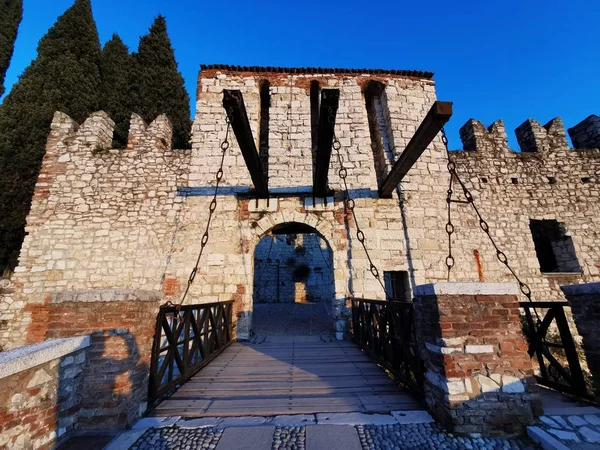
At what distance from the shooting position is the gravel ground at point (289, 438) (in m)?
2.07

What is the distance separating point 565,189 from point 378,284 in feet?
22.2

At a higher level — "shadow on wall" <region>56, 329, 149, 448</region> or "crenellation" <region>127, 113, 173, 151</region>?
"crenellation" <region>127, 113, 173, 151</region>

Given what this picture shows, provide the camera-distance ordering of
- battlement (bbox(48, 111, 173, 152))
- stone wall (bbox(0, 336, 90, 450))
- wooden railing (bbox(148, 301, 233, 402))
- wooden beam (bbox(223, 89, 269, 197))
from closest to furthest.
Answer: stone wall (bbox(0, 336, 90, 450)) < wooden railing (bbox(148, 301, 233, 402)) < wooden beam (bbox(223, 89, 269, 197)) < battlement (bbox(48, 111, 173, 152))

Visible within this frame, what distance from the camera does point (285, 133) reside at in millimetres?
7574

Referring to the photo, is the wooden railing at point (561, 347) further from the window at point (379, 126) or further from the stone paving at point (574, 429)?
the window at point (379, 126)

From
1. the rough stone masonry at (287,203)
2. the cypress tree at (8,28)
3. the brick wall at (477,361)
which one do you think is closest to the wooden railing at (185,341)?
the rough stone masonry at (287,203)

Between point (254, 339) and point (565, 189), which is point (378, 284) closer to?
point (254, 339)

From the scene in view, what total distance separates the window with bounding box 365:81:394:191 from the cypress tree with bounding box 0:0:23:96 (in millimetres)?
16137

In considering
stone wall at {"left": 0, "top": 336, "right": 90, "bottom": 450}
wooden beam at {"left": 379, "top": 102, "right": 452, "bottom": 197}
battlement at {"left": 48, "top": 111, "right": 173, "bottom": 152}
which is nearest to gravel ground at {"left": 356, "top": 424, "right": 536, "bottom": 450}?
stone wall at {"left": 0, "top": 336, "right": 90, "bottom": 450}

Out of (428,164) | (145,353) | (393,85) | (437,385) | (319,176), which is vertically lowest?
(437,385)

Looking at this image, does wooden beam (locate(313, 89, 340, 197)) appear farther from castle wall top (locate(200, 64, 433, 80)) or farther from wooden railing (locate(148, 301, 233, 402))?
castle wall top (locate(200, 64, 433, 80))

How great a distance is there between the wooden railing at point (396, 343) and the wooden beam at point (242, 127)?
3.35 m

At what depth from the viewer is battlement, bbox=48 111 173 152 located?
7.51 m

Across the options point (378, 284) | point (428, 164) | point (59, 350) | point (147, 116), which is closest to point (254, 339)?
point (378, 284)
